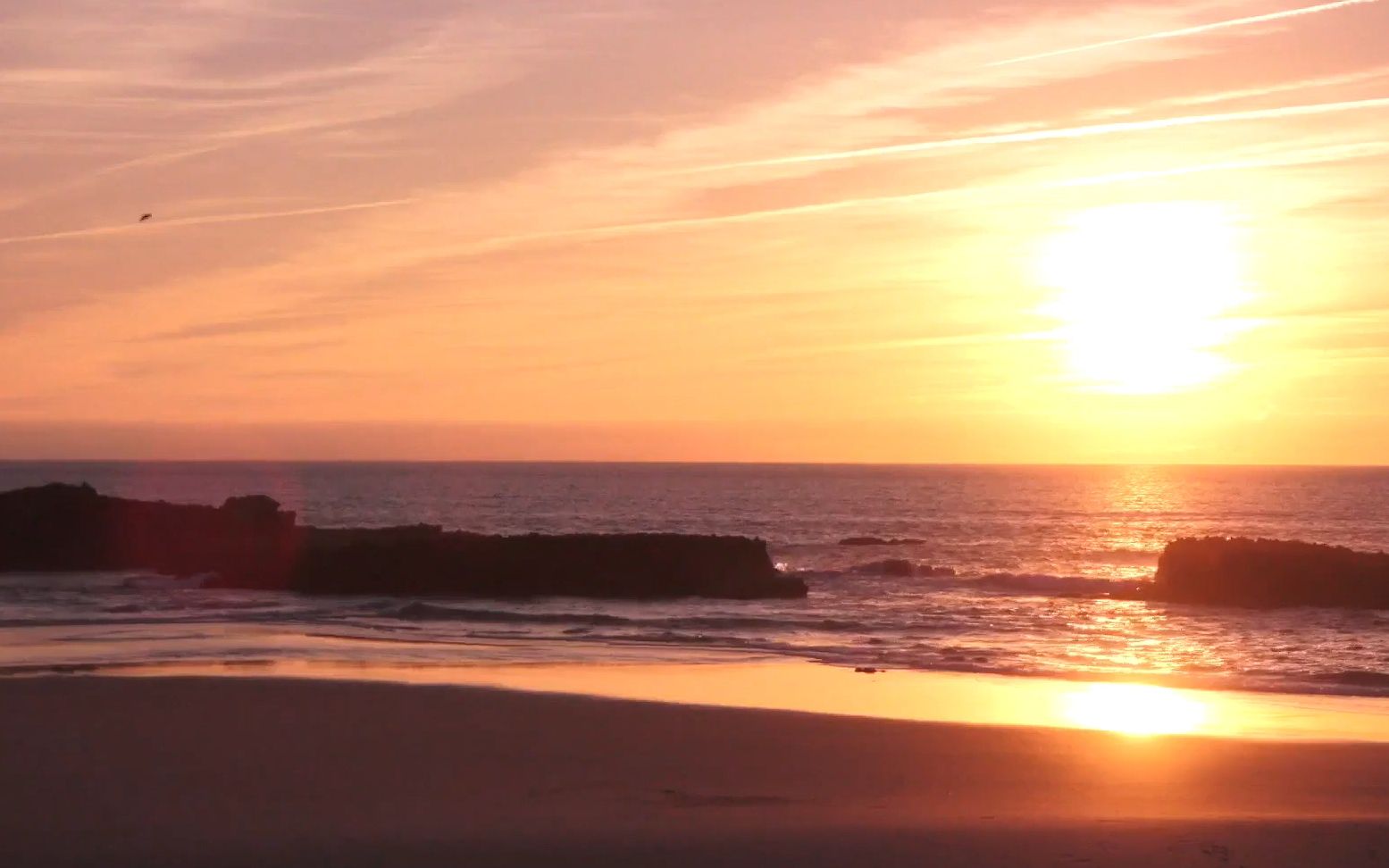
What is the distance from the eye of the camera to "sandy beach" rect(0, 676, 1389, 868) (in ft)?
33.4

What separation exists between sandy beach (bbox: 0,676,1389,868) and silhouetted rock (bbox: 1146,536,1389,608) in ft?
73.1

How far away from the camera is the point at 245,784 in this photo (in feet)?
39.5

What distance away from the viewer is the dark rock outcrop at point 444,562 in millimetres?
36438

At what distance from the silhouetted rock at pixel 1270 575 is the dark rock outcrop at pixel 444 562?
10632mm

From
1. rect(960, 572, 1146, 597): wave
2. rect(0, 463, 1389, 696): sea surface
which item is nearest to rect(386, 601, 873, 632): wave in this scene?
rect(0, 463, 1389, 696): sea surface

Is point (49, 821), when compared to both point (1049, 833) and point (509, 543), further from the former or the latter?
point (509, 543)

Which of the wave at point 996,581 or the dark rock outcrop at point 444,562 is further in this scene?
the wave at point 996,581

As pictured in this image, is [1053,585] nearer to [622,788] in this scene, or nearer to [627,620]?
[627,620]

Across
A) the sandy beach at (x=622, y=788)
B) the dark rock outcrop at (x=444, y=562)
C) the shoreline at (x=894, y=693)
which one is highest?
the dark rock outcrop at (x=444, y=562)

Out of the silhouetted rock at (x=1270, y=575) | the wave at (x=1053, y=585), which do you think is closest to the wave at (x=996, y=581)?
the wave at (x=1053, y=585)

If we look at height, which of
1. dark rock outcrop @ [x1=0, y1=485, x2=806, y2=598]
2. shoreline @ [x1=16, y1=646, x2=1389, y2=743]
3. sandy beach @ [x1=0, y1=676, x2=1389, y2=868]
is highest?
dark rock outcrop @ [x1=0, y1=485, x2=806, y2=598]

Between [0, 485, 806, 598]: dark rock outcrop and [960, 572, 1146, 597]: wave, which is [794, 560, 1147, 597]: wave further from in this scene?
[0, 485, 806, 598]: dark rock outcrop

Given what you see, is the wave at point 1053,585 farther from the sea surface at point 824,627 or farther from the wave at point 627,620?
the wave at point 627,620

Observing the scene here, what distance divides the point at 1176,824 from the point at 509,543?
28959 millimetres
